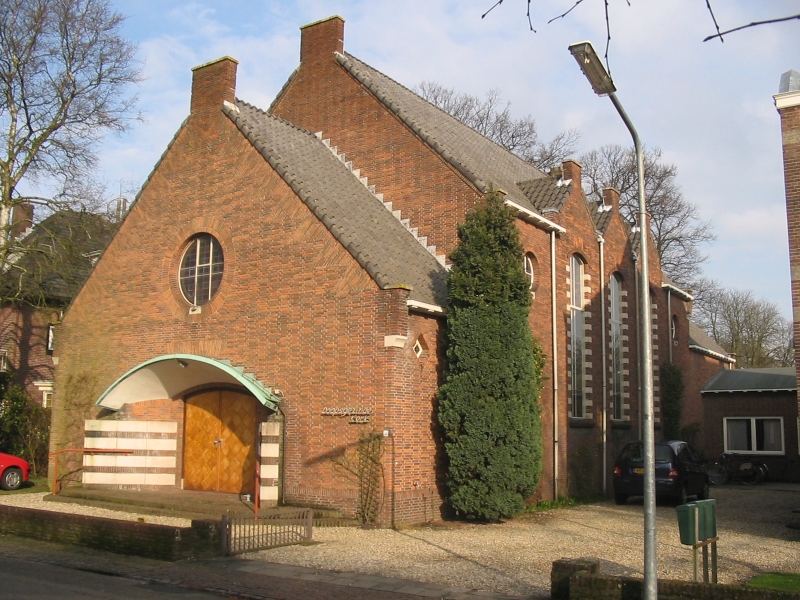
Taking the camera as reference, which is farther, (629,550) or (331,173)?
(331,173)

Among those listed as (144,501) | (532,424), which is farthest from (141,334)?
(532,424)

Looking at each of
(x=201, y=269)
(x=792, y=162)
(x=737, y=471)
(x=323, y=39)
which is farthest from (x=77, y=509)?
(x=737, y=471)

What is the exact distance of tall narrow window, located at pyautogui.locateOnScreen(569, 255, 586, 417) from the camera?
22484 millimetres

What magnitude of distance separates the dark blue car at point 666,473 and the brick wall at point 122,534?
11.2 m

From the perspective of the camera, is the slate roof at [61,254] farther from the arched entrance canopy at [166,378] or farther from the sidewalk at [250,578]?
the sidewalk at [250,578]

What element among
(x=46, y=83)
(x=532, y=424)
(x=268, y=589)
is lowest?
(x=268, y=589)

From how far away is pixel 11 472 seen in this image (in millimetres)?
22000

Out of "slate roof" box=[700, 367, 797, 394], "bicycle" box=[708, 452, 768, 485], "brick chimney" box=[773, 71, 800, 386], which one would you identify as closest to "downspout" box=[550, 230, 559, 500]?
"brick chimney" box=[773, 71, 800, 386]

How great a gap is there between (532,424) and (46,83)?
20.0 m

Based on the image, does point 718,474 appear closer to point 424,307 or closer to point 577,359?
point 577,359

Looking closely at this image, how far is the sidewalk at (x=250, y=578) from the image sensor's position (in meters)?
9.94

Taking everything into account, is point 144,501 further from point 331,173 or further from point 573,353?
point 573,353

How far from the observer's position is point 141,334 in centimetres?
2033

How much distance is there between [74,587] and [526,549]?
22.8ft
